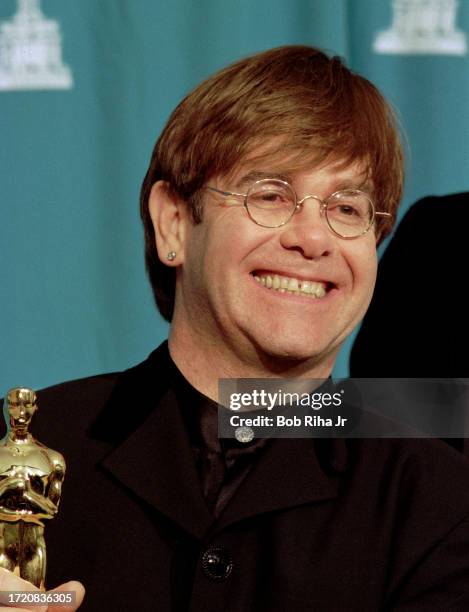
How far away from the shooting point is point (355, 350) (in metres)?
2.02

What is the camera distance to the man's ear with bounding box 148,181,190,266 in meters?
1.67

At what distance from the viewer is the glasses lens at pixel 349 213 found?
1.57 meters

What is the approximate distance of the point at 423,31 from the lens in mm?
1996

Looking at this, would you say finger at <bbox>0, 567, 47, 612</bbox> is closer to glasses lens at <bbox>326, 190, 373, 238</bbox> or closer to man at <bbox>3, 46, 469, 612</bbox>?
man at <bbox>3, 46, 469, 612</bbox>

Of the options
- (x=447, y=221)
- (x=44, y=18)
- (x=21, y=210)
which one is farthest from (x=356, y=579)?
(x=44, y=18)

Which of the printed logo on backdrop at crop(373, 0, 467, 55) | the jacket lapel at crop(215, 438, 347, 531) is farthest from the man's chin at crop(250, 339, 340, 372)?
the printed logo on backdrop at crop(373, 0, 467, 55)

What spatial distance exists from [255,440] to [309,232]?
30 centimetres

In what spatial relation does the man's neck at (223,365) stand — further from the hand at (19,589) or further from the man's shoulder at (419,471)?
the hand at (19,589)

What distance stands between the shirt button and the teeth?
0.36 meters

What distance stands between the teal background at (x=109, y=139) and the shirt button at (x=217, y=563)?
66cm

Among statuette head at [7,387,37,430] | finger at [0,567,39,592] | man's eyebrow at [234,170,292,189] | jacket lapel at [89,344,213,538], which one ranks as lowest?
jacket lapel at [89,344,213,538]

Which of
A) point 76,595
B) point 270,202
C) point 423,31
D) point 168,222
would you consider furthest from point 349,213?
point 76,595

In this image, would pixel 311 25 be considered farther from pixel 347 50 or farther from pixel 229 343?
pixel 229 343

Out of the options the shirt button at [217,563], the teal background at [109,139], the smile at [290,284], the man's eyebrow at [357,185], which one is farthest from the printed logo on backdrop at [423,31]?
the shirt button at [217,563]
